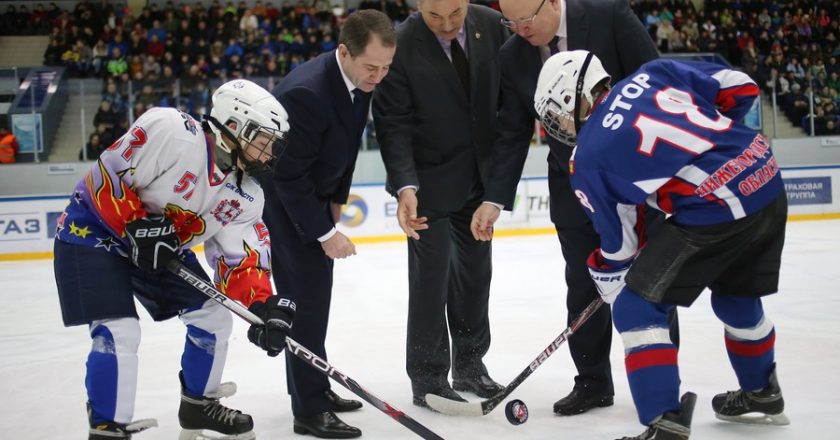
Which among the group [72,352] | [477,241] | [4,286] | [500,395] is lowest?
[4,286]

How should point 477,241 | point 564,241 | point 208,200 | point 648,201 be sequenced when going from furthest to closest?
point 477,241
point 564,241
point 208,200
point 648,201

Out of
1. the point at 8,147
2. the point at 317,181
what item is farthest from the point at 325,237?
the point at 8,147

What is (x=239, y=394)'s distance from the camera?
128 inches

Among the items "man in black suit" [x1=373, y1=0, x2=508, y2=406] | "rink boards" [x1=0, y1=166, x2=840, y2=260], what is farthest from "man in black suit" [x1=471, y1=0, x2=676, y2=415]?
"rink boards" [x1=0, y1=166, x2=840, y2=260]

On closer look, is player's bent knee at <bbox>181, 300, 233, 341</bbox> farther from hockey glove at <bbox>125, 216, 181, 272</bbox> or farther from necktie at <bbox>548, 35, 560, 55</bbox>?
necktie at <bbox>548, 35, 560, 55</bbox>

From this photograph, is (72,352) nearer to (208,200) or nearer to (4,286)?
(208,200)

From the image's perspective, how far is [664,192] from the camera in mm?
2195

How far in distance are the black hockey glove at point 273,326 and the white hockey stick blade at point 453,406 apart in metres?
0.76

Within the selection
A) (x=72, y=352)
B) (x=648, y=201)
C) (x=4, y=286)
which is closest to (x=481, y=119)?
(x=648, y=201)

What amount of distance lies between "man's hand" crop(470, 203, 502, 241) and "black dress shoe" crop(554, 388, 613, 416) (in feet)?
2.17

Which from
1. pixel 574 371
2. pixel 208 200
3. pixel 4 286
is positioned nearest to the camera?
pixel 208 200

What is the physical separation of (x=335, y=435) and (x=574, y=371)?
1.22 metres

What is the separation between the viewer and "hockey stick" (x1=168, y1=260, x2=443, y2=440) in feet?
7.84

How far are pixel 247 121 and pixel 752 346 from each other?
1.72 metres
